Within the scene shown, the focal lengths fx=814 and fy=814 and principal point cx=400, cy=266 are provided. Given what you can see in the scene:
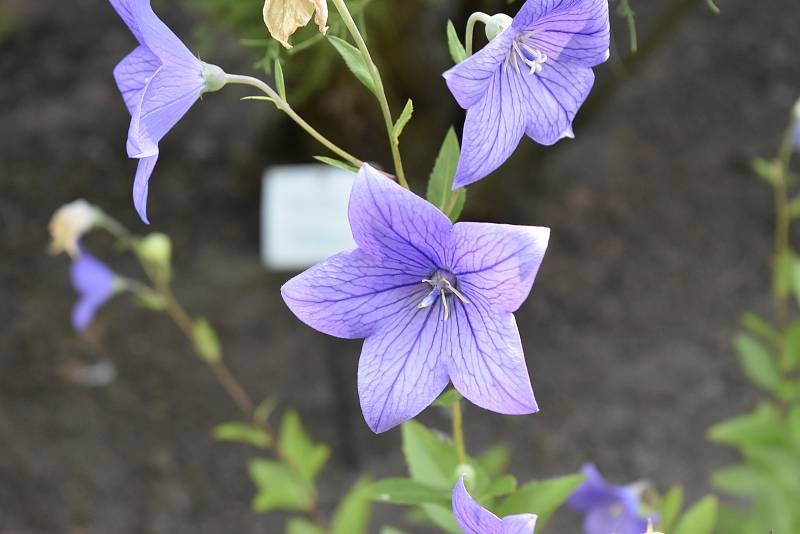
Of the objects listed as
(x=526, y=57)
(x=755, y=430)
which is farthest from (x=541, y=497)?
(x=755, y=430)

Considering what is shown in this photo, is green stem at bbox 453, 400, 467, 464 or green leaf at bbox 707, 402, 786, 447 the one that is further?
green leaf at bbox 707, 402, 786, 447

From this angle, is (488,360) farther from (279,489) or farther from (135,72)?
(279,489)

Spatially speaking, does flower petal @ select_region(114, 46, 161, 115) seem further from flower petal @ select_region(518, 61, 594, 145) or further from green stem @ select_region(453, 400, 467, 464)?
green stem @ select_region(453, 400, 467, 464)

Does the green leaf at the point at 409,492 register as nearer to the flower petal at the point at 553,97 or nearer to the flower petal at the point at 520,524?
the flower petal at the point at 520,524

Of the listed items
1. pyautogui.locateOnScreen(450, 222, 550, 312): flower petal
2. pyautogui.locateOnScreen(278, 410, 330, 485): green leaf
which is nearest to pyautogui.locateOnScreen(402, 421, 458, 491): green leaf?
pyautogui.locateOnScreen(450, 222, 550, 312): flower petal

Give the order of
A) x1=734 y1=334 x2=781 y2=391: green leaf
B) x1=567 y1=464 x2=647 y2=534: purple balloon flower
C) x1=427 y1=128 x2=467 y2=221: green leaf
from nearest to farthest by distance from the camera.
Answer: x1=427 y1=128 x2=467 y2=221: green leaf < x1=567 y1=464 x2=647 y2=534: purple balloon flower < x1=734 y1=334 x2=781 y2=391: green leaf

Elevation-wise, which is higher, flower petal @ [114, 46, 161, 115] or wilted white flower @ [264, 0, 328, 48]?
wilted white flower @ [264, 0, 328, 48]

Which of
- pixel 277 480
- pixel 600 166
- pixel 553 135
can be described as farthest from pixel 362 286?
pixel 600 166
